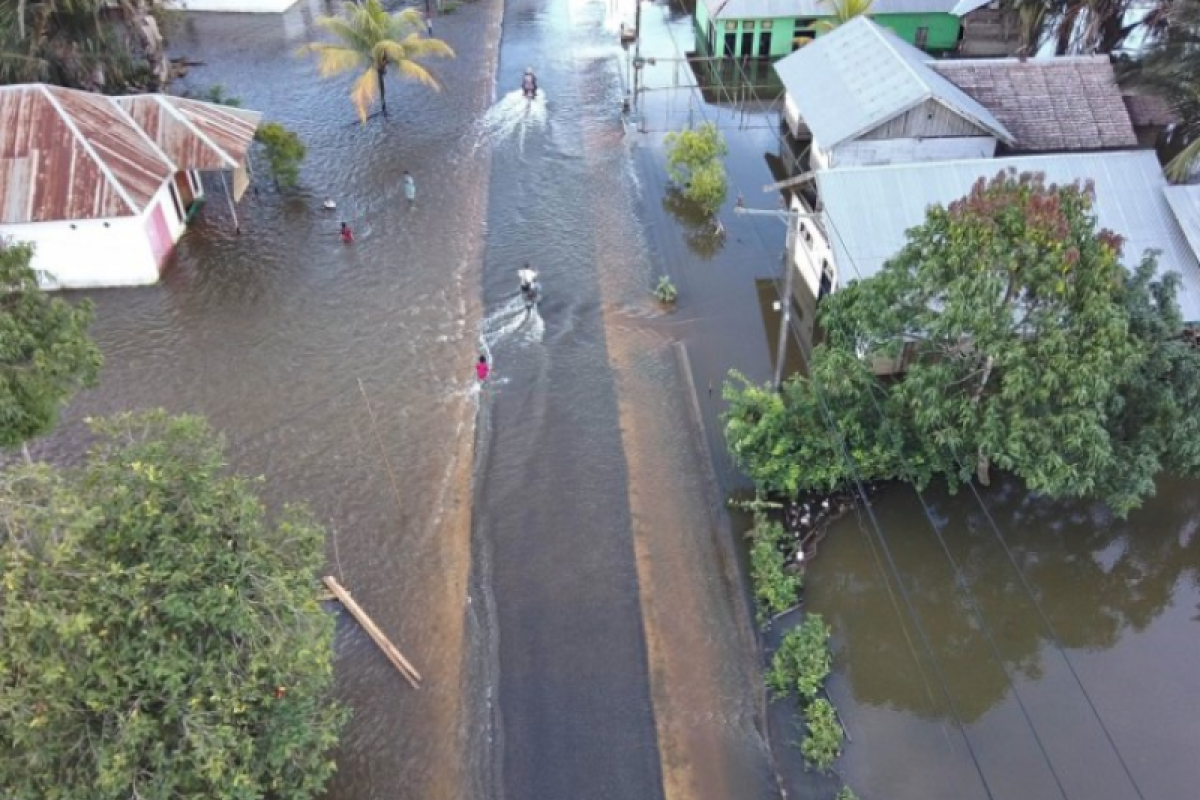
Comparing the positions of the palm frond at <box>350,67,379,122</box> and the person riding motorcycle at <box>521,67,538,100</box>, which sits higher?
the palm frond at <box>350,67,379,122</box>

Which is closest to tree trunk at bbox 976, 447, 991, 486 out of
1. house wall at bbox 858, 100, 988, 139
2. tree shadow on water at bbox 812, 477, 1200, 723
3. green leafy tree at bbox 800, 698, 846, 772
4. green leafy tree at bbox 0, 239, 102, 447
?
tree shadow on water at bbox 812, 477, 1200, 723

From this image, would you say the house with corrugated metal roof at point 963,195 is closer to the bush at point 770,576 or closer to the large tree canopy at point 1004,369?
the large tree canopy at point 1004,369

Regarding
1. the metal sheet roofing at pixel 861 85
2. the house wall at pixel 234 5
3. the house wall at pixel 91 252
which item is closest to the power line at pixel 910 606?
the metal sheet roofing at pixel 861 85

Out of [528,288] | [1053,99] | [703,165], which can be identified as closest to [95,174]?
[528,288]

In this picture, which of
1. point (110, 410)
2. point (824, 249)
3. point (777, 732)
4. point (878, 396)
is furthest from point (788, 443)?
point (110, 410)

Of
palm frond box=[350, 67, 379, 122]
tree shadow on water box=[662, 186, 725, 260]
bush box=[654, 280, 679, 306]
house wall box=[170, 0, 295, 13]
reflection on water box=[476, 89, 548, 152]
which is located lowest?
bush box=[654, 280, 679, 306]

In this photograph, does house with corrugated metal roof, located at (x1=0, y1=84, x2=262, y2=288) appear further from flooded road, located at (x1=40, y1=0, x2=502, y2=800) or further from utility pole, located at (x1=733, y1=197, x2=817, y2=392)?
utility pole, located at (x1=733, y1=197, x2=817, y2=392)

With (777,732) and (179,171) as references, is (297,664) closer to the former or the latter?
(777,732)
